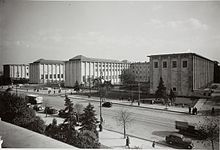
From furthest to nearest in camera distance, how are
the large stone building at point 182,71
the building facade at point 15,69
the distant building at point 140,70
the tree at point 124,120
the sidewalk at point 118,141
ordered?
the distant building at point 140,70
the large stone building at point 182,71
the building facade at point 15,69
the tree at point 124,120
the sidewalk at point 118,141

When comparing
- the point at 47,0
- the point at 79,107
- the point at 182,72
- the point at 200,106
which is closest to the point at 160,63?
Answer: the point at 182,72

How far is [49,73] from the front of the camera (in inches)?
1109

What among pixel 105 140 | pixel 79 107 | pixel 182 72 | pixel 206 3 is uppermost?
pixel 206 3

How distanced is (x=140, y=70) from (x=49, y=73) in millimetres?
19281

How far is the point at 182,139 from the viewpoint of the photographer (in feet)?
29.6

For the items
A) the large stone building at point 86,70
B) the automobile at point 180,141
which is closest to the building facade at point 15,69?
the large stone building at point 86,70

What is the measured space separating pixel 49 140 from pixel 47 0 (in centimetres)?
693

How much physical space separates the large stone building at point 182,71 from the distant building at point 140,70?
16835 millimetres

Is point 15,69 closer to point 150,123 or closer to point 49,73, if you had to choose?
point 49,73

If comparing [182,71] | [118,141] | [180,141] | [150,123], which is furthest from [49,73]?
[180,141]

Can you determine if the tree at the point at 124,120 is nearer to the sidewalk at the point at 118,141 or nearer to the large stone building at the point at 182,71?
the sidewalk at the point at 118,141

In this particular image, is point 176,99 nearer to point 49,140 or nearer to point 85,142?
point 85,142

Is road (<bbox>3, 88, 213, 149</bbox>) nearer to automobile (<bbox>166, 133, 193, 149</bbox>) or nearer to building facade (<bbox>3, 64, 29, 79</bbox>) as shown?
automobile (<bbox>166, 133, 193, 149</bbox>)

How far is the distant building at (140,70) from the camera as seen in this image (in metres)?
38.9
